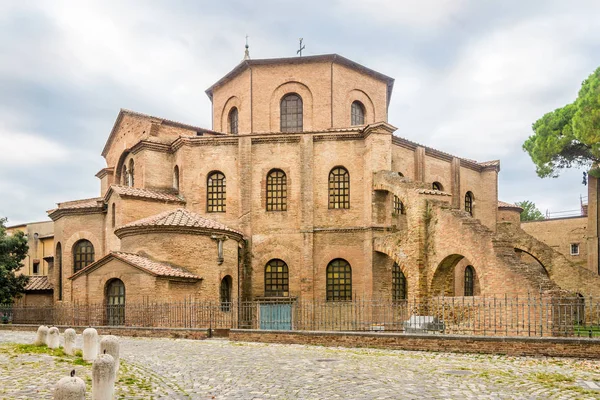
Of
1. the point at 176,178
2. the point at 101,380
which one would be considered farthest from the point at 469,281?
the point at 101,380

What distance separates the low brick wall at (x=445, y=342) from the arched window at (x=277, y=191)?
1000 cm

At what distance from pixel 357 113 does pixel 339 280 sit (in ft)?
31.6

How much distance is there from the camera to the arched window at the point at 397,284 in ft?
85.5

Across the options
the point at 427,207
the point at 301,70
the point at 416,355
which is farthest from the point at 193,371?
the point at 301,70

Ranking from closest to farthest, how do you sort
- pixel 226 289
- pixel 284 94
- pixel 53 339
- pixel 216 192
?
pixel 53 339, pixel 226 289, pixel 216 192, pixel 284 94

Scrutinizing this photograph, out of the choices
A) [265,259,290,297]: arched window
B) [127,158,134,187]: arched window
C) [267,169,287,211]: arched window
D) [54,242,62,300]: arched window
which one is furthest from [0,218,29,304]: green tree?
[267,169,287,211]: arched window

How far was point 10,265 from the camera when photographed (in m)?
28.8

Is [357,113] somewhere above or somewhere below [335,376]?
above

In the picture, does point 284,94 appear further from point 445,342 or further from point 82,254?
point 445,342

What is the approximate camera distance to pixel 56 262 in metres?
29.3

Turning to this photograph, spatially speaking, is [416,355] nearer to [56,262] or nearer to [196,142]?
[196,142]

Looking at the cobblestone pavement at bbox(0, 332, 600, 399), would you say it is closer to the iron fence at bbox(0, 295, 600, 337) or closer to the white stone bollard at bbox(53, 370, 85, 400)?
the white stone bollard at bbox(53, 370, 85, 400)

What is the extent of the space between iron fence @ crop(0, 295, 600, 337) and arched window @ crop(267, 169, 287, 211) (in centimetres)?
438

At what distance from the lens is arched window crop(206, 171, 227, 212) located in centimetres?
2739
